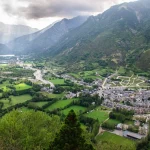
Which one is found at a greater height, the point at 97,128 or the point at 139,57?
the point at 139,57

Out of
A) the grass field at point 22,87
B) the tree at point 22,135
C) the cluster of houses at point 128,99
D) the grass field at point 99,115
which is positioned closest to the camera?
the tree at point 22,135

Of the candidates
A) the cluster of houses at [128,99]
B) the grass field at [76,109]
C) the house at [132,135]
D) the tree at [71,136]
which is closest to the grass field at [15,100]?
the grass field at [76,109]

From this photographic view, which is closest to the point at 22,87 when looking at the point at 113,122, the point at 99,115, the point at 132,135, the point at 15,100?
the point at 15,100

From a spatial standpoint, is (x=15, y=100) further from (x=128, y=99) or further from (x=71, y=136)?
(x=71, y=136)

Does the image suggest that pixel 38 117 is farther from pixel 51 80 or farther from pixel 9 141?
pixel 51 80

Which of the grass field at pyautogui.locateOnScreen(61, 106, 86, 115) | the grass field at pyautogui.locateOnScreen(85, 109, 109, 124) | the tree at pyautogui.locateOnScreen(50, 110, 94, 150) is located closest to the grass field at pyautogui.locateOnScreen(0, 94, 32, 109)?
the grass field at pyautogui.locateOnScreen(61, 106, 86, 115)

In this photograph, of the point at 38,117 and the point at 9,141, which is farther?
the point at 38,117

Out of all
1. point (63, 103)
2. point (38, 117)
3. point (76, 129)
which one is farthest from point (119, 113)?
point (76, 129)

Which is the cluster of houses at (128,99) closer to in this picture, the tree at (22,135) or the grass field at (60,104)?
the grass field at (60,104)

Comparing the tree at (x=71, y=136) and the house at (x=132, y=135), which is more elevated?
the tree at (x=71, y=136)
